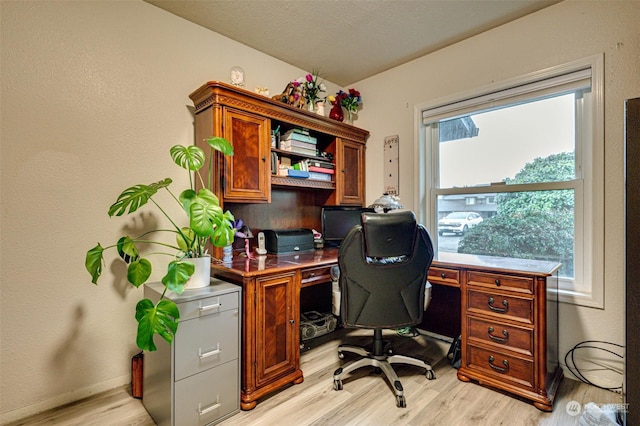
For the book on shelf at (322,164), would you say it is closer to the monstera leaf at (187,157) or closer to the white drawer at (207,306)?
the monstera leaf at (187,157)

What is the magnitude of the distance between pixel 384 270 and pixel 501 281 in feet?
2.45

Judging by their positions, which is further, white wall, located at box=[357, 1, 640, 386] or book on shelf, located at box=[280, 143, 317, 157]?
book on shelf, located at box=[280, 143, 317, 157]

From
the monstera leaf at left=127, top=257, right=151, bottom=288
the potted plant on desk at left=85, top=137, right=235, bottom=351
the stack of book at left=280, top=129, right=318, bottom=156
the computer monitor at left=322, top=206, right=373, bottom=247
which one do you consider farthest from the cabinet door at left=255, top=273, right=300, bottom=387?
the stack of book at left=280, top=129, right=318, bottom=156

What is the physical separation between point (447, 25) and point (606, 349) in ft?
8.06

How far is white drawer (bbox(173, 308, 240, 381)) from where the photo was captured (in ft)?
4.88

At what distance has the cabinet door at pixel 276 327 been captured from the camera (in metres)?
1.77

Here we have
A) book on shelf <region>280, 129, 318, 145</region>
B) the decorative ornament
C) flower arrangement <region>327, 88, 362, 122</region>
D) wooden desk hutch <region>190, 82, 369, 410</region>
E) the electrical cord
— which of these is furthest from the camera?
flower arrangement <region>327, 88, 362, 122</region>

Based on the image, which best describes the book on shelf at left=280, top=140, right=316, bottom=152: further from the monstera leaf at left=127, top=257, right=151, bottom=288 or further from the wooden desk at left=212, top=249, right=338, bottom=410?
the monstera leaf at left=127, top=257, right=151, bottom=288

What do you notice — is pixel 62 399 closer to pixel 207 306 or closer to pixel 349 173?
pixel 207 306

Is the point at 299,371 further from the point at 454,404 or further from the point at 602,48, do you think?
the point at 602,48

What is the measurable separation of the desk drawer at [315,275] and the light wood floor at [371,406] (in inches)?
25.4

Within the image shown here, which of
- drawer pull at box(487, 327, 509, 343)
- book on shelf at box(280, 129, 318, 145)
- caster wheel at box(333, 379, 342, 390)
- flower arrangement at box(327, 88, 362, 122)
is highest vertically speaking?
flower arrangement at box(327, 88, 362, 122)

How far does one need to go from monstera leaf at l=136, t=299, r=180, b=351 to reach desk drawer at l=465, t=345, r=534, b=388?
180 cm

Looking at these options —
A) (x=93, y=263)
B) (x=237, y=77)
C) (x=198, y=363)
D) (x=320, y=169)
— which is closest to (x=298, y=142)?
(x=320, y=169)
